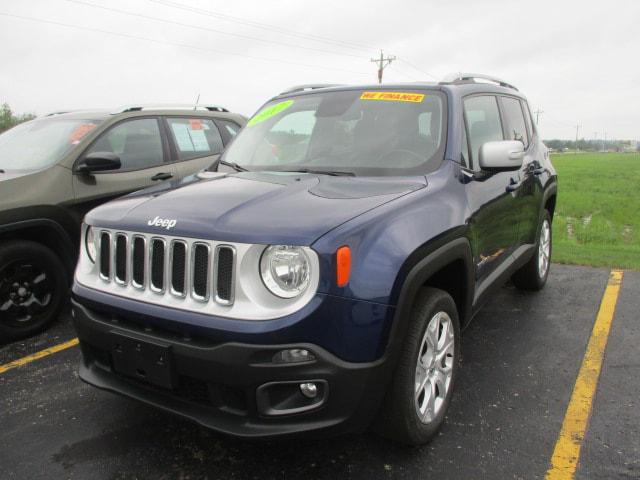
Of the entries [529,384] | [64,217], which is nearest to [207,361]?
[529,384]

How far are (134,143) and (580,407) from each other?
13.4ft

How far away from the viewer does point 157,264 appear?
2.37 m

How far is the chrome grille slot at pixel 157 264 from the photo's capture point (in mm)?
2350

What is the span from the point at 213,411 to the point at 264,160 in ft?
5.81

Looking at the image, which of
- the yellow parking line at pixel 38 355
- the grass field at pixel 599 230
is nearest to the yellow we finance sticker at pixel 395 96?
the yellow parking line at pixel 38 355

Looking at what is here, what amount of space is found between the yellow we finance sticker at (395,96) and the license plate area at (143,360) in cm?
212

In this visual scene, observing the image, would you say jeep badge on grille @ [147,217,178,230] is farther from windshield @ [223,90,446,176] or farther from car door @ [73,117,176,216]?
car door @ [73,117,176,216]

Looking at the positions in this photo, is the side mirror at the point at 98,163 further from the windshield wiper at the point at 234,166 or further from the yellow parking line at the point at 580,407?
the yellow parking line at the point at 580,407

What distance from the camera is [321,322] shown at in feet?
6.86

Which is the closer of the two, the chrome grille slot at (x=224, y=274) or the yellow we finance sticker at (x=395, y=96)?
the chrome grille slot at (x=224, y=274)

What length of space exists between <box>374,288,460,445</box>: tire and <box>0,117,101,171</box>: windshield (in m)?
3.31

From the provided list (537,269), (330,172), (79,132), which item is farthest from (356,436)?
(79,132)

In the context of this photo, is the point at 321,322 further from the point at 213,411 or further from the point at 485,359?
the point at 485,359

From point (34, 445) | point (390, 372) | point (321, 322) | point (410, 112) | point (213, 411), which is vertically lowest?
point (34, 445)
